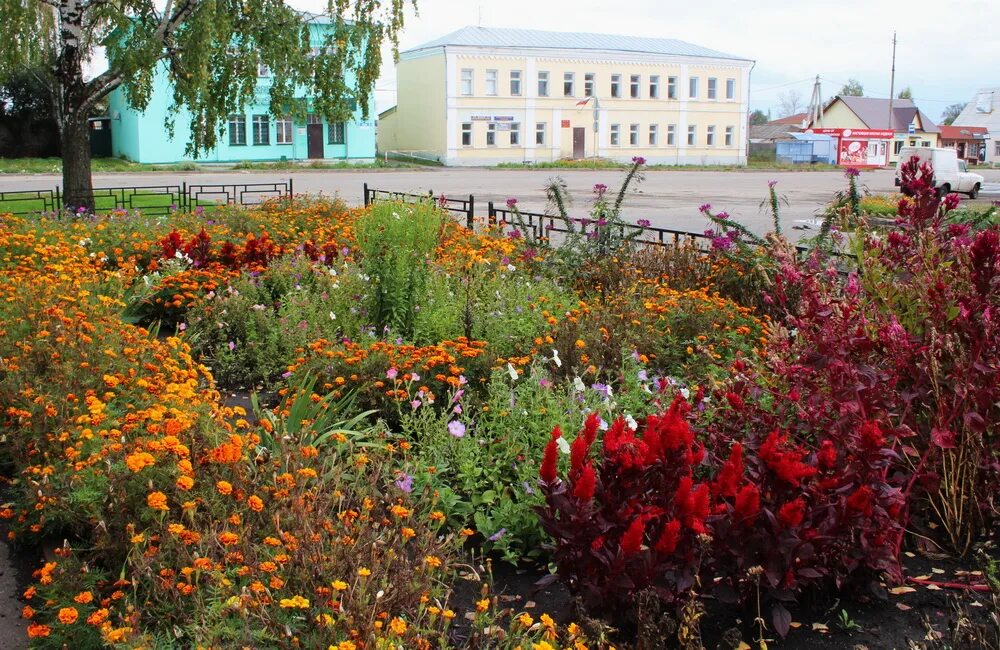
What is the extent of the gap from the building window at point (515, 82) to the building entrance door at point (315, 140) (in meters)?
11.6

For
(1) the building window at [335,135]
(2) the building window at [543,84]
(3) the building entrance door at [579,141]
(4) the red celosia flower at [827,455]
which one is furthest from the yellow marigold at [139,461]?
(3) the building entrance door at [579,141]

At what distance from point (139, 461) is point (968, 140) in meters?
91.5

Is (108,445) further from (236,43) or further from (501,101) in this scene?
(501,101)

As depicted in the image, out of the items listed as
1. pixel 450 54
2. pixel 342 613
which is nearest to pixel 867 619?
pixel 342 613

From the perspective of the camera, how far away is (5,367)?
4.51 meters

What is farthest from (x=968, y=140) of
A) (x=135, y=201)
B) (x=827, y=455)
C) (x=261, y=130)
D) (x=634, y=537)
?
(x=634, y=537)

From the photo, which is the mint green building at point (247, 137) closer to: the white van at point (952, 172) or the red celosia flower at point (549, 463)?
the white van at point (952, 172)

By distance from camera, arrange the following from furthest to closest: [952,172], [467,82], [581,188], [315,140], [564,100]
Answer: [564,100], [467,82], [315,140], [952,172], [581,188]


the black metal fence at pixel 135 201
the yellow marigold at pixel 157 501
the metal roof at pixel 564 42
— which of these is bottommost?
the yellow marigold at pixel 157 501

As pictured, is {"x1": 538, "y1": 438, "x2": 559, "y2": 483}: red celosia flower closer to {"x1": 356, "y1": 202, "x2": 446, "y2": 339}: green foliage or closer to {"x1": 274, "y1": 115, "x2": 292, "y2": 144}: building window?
{"x1": 356, "y1": 202, "x2": 446, "y2": 339}: green foliage

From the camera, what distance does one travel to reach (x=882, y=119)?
79062mm

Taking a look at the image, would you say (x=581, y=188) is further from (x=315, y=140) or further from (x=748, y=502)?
(x=748, y=502)

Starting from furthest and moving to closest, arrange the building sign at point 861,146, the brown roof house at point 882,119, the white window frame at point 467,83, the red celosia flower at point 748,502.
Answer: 1. the brown roof house at point 882,119
2. the building sign at point 861,146
3. the white window frame at point 467,83
4. the red celosia flower at point 748,502

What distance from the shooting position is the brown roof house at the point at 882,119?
78.4m
